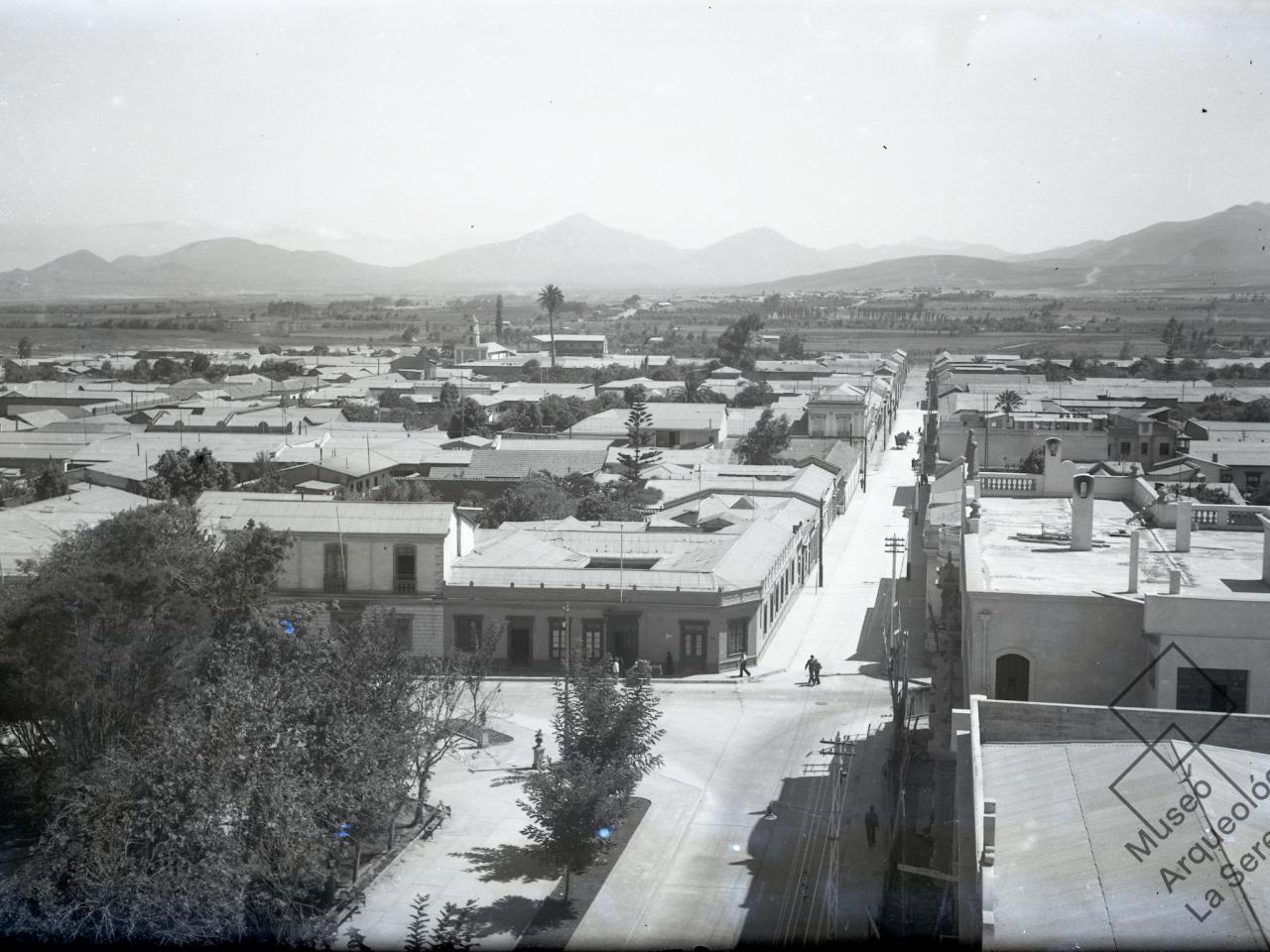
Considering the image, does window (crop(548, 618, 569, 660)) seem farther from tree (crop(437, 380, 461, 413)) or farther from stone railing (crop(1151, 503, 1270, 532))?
tree (crop(437, 380, 461, 413))

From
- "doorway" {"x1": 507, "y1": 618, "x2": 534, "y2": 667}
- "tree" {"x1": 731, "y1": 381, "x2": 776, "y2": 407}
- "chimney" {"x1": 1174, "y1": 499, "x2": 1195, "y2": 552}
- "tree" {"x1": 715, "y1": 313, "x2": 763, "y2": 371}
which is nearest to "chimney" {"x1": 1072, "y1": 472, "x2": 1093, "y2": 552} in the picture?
"chimney" {"x1": 1174, "y1": 499, "x2": 1195, "y2": 552}

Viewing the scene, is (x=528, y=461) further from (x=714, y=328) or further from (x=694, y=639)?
(x=714, y=328)

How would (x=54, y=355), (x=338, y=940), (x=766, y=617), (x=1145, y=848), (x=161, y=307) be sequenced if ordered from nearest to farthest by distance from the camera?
(x=1145, y=848), (x=338, y=940), (x=766, y=617), (x=54, y=355), (x=161, y=307)

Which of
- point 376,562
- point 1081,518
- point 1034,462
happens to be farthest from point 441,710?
point 1034,462

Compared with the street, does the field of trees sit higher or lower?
higher

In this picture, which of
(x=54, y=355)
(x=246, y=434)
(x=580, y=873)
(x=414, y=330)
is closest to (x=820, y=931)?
(x=580, y=873)

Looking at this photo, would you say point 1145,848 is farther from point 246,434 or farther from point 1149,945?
point 246,434
